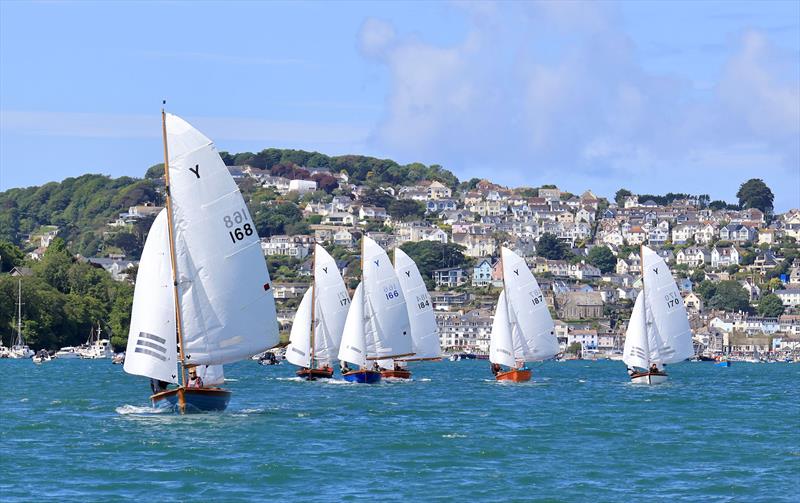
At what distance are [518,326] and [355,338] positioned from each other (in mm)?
8630

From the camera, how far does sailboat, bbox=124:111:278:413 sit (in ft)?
146

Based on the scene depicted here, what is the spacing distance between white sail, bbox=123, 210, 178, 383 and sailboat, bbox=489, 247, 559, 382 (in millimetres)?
33057

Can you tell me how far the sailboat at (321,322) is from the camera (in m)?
77.6

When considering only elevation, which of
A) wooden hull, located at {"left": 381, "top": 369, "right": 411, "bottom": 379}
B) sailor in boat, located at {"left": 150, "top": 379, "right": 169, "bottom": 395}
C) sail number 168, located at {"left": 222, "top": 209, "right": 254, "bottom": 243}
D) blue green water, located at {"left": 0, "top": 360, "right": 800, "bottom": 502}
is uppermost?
sail number 168, located at {"left": 222, "top": 209, "right": 254, "bottom": 243}

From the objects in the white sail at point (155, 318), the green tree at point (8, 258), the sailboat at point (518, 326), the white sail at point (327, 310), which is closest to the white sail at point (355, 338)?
the white sail at point (327, 310)

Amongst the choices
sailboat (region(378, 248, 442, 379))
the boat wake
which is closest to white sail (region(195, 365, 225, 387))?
the boat wake

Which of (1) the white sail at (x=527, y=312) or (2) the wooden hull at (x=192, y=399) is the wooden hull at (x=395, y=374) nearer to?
(1) the white sail at (x=527, y=312)

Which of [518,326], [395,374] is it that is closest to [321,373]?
[395,374]

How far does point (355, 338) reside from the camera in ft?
238

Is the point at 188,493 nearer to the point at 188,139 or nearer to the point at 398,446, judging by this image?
the point at 398,446

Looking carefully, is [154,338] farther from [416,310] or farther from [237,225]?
[416,310]

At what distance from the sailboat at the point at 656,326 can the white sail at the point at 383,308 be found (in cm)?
1005

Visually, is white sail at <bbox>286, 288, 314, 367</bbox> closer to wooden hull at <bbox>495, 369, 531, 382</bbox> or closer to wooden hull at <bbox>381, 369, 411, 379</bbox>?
wooden hull at <bbox>381, 369, 411, 379</bbox>

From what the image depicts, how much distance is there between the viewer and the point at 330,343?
77.9 metres
